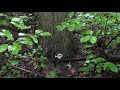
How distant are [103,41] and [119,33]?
384mm

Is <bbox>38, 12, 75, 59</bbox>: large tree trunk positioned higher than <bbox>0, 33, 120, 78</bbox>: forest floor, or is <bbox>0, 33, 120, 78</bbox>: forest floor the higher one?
<bbox>38, 12, 75, 59</bbox>: large tree trunk

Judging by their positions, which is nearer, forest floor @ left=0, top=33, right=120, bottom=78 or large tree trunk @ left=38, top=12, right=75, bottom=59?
forest floor @ left=0, top=33, right=120, bottom=78

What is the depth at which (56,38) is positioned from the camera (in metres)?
4.35

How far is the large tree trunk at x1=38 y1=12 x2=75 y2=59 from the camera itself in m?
4.31

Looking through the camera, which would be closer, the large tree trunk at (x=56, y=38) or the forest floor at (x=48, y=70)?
the forest floor at (x=48, y=70)

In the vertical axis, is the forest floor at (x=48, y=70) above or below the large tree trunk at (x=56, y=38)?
below

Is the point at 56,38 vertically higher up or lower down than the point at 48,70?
higher up

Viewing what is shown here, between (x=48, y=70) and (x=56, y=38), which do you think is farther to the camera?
(x=56, y=38)

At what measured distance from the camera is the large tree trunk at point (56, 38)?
4.31 m
